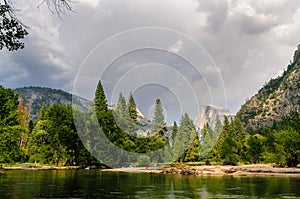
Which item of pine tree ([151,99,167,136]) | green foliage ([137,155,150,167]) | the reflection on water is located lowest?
the reflection on water

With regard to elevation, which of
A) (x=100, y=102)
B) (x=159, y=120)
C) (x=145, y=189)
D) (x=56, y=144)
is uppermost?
(x=100, y=102)

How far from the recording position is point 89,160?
64312 millimetres

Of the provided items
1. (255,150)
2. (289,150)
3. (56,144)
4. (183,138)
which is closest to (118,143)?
(56,144)

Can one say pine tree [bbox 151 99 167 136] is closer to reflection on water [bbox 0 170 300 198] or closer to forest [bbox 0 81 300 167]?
forest [bbox 0 81 300 167]

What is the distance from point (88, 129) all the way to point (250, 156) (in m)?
36.8

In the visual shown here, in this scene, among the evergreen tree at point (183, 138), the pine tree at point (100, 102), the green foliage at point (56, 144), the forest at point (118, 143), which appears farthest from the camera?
the evergreen tree at point (183, 138)

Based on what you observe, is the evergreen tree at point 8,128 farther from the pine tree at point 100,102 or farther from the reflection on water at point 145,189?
the pine tree at point 100,102

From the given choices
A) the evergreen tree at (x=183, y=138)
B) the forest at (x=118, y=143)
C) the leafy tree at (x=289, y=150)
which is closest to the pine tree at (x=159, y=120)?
the forest at (x=118, y=143)

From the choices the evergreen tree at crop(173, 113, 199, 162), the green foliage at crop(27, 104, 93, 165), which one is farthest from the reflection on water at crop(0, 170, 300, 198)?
the evergreen tree at crop(173, 113, 199, 162)

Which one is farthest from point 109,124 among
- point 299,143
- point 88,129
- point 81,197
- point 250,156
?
point 81,197

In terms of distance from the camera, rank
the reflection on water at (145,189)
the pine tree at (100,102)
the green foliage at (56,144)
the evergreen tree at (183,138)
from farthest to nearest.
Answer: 1. the evergreen tree at (183,138)
2. the pine tree at (100,102)
3. the green foliage at (56,144)
4. the reflection on water at (145,189)

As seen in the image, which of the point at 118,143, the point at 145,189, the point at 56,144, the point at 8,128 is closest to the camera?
the point at 145,189

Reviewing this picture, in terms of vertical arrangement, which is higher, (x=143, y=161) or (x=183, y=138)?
(x=183, y=138)

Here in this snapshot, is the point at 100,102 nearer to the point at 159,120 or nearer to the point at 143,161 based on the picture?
the point at 143,161
